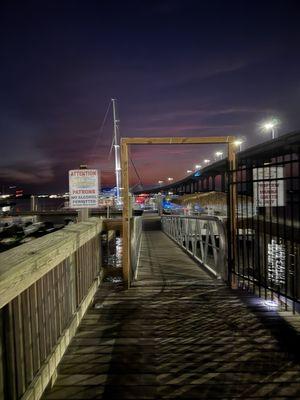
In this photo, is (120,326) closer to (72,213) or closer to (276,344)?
(276,344)

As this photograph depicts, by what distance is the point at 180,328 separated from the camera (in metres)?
3.93

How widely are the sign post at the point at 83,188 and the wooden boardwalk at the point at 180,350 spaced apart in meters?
1.81

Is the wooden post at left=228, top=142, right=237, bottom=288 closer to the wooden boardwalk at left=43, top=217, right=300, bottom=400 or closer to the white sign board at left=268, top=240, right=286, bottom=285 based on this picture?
the wooden boardwalk at left=43, top=217, right=300, bottom=400

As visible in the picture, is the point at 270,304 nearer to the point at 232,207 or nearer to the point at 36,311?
the point at 232,207

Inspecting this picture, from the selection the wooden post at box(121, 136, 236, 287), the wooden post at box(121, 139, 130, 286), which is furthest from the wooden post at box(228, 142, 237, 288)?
the wooden post at box(121, 139, 130, 286)

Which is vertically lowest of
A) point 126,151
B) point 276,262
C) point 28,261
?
point 276,262

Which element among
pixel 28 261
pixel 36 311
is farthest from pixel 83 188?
pixel 28 261

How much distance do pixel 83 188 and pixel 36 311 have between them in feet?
10.8

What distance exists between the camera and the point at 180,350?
336cm

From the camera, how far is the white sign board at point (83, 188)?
562 cm

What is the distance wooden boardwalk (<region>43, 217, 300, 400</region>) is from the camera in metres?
2.70

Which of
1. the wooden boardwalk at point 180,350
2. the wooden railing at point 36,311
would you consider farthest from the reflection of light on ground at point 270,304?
the wooden railing at point 36,311

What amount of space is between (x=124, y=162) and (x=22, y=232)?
24.9m

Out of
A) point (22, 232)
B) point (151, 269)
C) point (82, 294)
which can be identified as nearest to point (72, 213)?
point (22, 232)
